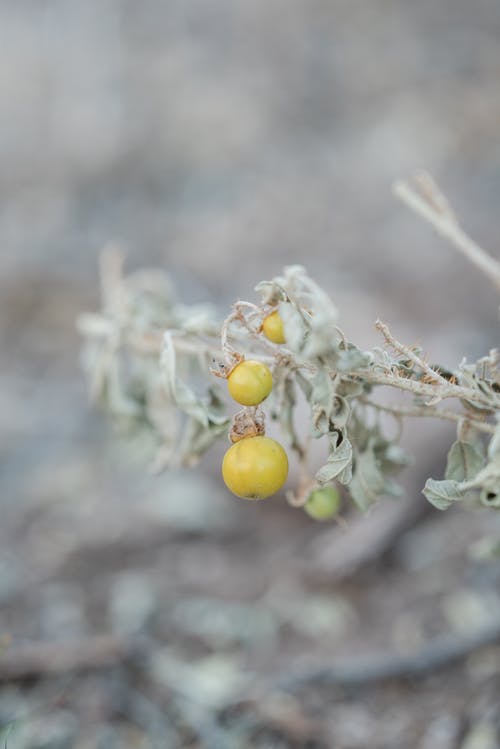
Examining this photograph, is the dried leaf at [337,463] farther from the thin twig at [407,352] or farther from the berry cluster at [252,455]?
the thin twig at [407,352]

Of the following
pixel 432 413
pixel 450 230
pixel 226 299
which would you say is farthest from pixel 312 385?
pixel 226 299

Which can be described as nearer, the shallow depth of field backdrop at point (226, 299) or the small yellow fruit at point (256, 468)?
the small yellow fruit at point (256, 468)

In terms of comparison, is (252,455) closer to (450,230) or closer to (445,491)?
(445,491)

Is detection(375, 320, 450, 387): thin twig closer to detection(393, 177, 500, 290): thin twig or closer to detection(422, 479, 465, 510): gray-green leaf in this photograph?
detection(422, 479, 465, 510): gray-green leaf

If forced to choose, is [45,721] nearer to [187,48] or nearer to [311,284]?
[311,284]

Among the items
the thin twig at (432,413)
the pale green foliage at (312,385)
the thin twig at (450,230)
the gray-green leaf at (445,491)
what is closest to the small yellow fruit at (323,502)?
the pale green foliage at (312,385)

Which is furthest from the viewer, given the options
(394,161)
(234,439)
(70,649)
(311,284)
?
(394,161)

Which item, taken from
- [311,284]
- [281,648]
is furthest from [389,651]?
[311,284]
